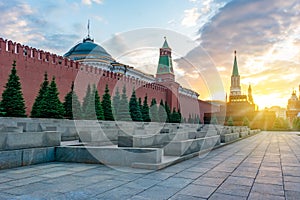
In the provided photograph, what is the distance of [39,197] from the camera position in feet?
8.93

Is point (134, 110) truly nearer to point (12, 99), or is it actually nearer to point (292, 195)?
point (12, 99)

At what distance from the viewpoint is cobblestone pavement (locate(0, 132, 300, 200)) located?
113 inches

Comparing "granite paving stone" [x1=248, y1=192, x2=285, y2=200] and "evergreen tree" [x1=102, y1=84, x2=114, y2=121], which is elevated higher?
"evergreen tree" [x1=102, y1=84, x2=114, y2=121]

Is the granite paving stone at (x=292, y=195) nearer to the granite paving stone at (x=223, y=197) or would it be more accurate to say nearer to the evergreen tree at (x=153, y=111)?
the granite paving stone at (x=223, y=197)

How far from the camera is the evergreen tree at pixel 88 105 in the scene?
17547 mm

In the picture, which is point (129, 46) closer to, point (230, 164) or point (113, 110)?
point (230, 164)

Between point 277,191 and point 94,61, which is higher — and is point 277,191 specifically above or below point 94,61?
below

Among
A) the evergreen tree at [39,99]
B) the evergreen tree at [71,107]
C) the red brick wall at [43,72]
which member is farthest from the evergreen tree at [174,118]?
the evergreen tree at [39,99]

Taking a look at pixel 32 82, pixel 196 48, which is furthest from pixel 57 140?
pixel 32 82

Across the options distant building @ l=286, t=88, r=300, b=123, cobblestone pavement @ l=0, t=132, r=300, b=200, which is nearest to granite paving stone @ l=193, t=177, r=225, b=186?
cobblestone pavement @ l=0, t=132, r=300, b=200

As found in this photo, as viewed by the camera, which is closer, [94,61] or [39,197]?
[39,197]

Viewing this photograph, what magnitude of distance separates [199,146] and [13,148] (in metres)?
3.89

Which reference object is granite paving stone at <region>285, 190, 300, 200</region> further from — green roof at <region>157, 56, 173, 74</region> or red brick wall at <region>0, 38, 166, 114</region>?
A: green roof at <region>157, 56, 173, 74</region>

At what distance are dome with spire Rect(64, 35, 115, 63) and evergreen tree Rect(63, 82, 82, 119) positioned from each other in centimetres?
1783
